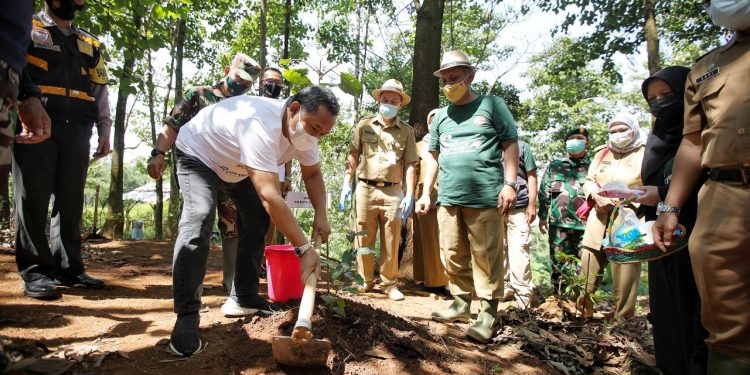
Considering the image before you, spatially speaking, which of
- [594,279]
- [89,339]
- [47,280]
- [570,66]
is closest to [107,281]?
[47,280]

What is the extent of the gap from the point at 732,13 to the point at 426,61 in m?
4.42

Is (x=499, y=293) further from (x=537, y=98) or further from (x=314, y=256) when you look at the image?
(x=537, y=98)

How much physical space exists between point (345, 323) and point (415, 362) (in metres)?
0.48

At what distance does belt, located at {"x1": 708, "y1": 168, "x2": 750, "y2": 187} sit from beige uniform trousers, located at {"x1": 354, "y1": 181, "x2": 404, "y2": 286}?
3.01 m

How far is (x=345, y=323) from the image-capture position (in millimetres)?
2752

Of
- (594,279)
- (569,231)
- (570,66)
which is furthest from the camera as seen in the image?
(570,66)

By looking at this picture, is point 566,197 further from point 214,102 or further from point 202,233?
point 202,233

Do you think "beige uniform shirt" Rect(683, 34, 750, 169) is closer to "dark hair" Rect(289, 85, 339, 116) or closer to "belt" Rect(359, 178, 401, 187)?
"dark hair" Rect(289, 85, 339, 116)

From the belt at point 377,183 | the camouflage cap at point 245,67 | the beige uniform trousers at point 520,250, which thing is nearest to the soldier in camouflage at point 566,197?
the beige uniform trousers at point 520,250

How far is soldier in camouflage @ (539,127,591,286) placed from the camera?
4938 mm

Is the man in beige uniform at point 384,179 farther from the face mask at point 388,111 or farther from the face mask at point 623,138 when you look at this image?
the face mask at point 623,138

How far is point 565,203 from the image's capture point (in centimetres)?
498

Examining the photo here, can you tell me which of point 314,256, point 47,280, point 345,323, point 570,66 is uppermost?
point 570,66

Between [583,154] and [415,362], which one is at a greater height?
[583,154]
